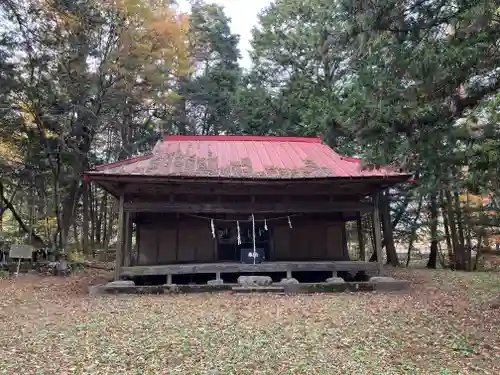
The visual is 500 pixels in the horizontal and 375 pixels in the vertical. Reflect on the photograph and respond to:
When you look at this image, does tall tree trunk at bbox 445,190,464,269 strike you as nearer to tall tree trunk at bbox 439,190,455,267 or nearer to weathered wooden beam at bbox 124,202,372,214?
tall tree trunk at bbox 439,190,455,267

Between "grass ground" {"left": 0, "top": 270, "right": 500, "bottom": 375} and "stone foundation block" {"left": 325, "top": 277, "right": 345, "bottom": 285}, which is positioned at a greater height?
"stone foundation block" {"left": 325, "top": 277, "right": 345, "bottom": 285}

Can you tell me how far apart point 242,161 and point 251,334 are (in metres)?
6.89

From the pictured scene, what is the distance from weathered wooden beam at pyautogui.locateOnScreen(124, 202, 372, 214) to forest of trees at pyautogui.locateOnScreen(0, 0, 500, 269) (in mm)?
1863

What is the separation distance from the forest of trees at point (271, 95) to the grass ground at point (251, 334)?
2860 mm

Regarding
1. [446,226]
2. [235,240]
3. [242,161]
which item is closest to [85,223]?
[235,240]

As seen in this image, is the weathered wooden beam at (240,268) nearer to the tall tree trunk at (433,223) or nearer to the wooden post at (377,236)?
the wooden post at (377,236)

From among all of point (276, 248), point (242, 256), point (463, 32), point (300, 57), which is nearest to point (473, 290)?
point (276, 248)

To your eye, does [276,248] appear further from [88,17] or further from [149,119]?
[149,119]

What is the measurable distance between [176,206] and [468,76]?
25.9ft

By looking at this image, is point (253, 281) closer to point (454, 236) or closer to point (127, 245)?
point (127, 245)

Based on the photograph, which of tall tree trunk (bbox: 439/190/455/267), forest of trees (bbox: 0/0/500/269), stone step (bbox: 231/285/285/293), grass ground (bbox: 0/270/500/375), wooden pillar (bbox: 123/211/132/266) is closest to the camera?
grass ground (bbox: 0/270/500/375)

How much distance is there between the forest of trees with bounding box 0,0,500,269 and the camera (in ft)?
19.7

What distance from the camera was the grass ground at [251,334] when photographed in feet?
17.2

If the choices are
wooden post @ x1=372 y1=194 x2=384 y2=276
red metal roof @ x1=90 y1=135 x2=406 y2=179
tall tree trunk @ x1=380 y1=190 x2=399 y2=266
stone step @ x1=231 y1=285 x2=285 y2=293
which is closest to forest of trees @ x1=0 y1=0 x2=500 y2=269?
tall tree trunk @ x1=380 y1=190 x2=399 y2=266
